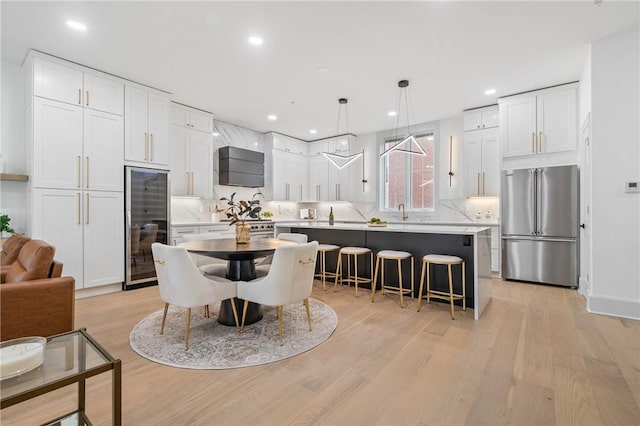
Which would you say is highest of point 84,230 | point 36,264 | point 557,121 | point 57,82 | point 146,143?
point 57,82

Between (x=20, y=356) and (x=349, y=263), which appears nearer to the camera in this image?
(x=20, y=356)

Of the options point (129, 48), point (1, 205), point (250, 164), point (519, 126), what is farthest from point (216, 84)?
point (519, 126)

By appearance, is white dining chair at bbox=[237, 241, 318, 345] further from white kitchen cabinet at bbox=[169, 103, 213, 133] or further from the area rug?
white kitchen cabinet at bbox=[169, 103, 213, 133]

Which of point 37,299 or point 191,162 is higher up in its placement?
point 191,162

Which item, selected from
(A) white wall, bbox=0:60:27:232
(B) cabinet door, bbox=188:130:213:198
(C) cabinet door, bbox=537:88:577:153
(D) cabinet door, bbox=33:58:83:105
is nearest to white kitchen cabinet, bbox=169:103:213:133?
→ (B) cabinet door, bbox=188:130:213:198

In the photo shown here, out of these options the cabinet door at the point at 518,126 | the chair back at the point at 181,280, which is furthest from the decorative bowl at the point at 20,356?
the cabinet door at the point at 518,126

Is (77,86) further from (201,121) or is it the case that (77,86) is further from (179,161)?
(201,121)

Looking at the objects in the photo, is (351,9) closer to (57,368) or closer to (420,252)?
(420,252)

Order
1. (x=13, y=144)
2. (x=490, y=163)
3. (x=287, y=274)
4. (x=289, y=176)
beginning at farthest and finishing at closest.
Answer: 1. (x=289, y=176)
2. (x=490, y=163)
3. (x=13, y=144)
4. (x=287, y=274)

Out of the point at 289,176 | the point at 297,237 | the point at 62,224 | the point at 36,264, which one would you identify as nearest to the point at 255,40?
the point at 297,237

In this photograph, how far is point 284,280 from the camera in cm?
241

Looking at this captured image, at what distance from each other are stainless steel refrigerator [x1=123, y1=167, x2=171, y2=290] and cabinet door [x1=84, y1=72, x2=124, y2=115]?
2.73 ft

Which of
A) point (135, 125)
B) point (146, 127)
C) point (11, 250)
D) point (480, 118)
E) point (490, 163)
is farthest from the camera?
point (480, 118)

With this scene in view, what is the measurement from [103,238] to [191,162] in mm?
1870
